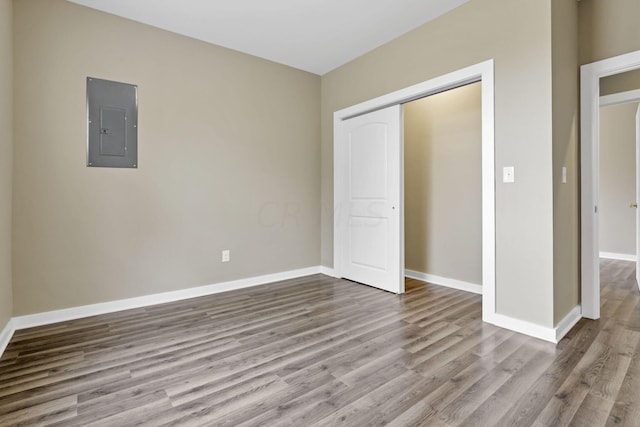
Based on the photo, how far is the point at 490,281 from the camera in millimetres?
2521

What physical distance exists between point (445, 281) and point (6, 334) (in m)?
4.04

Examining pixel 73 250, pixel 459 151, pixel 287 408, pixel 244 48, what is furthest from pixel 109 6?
pixel 459 151

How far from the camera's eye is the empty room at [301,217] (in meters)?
1.71

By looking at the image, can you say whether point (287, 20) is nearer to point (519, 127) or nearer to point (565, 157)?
point (519, 127)

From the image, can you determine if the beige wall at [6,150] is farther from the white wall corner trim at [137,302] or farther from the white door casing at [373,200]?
the white door casing at [373,200]

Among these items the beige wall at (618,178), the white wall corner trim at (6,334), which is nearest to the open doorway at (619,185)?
the beige wall at (618,178)

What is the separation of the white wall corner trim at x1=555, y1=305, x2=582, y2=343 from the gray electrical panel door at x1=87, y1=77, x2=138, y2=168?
3.79 metres

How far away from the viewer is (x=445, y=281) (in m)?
3.71

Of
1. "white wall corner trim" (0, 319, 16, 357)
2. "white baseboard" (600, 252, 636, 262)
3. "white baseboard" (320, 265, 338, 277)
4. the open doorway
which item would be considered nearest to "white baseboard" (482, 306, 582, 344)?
"white baseboard" (320, 265, 338, 277)

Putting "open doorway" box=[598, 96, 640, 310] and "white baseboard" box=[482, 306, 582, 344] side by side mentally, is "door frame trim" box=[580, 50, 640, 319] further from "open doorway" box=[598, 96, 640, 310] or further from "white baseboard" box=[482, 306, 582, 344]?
"open doorway" box=[598, 96, 640, 310]

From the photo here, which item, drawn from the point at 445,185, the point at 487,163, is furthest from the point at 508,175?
the point at 445,185

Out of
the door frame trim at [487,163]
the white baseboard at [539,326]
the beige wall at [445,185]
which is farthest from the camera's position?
the beige wall at [445,185]

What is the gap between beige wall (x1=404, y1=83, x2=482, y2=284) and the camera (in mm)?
3455

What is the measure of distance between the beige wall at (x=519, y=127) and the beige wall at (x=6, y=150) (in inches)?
135
